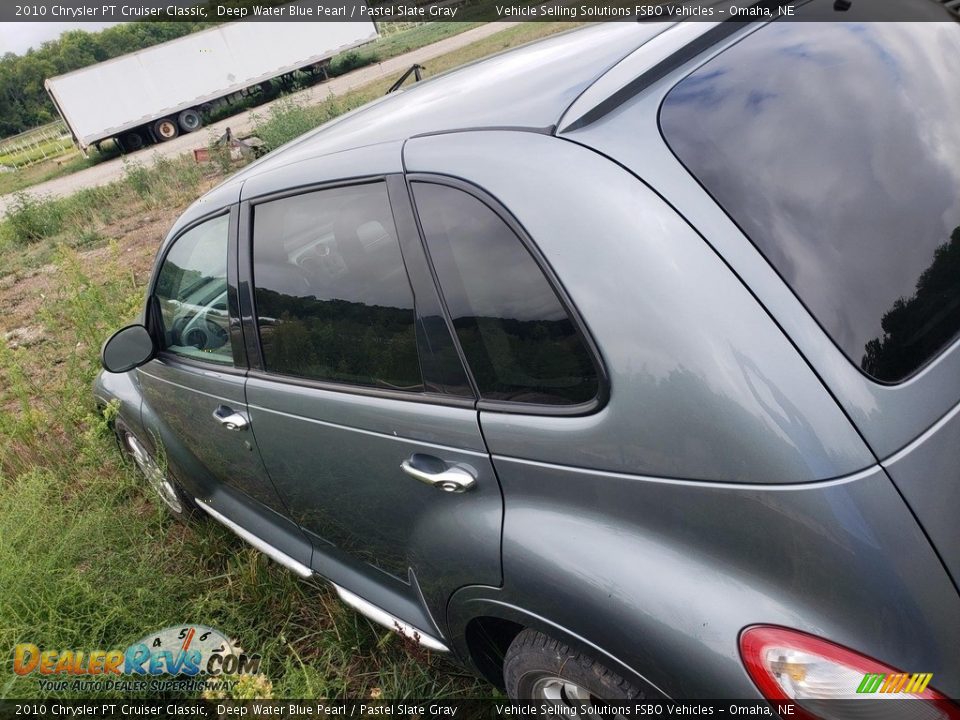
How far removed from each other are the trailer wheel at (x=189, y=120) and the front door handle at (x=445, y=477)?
30.9 metres

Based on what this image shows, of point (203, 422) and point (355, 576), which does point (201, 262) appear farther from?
point (355, 576)

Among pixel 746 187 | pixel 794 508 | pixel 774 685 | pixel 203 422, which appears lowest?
pixel 203 422

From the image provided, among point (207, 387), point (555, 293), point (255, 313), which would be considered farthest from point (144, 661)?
point (555, 293)

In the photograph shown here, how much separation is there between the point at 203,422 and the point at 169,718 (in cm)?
109

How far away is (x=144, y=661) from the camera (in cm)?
260

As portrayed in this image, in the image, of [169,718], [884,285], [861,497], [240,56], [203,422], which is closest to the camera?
[861,497]

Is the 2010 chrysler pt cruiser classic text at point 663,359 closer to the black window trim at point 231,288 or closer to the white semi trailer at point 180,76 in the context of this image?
the black window trim at point 231,288

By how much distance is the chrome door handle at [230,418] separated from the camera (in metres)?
2.38

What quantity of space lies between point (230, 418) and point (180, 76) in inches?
1153

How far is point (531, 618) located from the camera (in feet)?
5.11

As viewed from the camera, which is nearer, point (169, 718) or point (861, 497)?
Result: point (861, 497)

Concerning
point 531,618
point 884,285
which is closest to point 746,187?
point 884,285

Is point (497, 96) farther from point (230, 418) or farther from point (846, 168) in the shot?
point (230, 418)

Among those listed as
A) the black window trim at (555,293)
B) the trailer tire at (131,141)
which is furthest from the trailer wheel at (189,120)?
the black window trim at (555,293)
